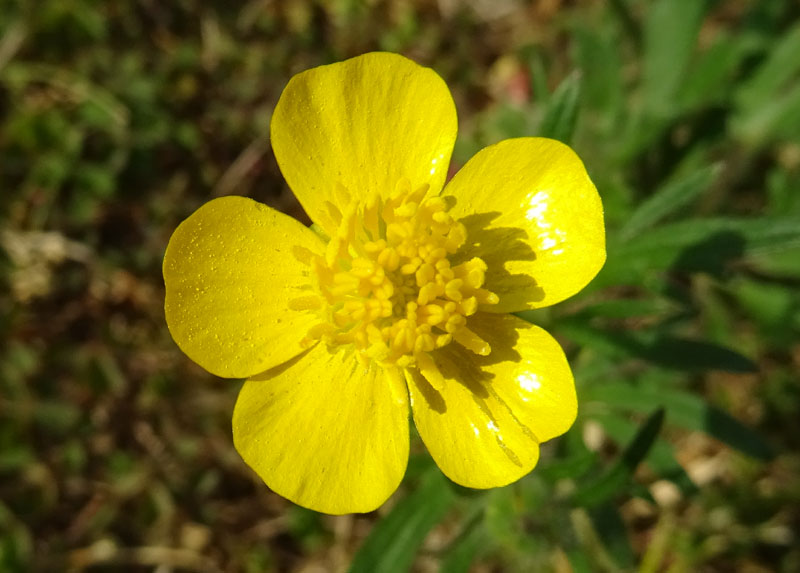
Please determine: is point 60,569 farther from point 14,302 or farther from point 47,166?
point 47,166

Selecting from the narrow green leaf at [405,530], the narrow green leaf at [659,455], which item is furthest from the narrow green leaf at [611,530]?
the narrow green leaf at [405,530]

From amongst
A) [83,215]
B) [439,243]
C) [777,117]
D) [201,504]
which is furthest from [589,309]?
[83,215]

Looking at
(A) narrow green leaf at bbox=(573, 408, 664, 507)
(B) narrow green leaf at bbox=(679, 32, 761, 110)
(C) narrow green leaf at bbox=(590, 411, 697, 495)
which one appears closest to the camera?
(A) narrow green leaf at bbox=(573, 408, 664, 507)

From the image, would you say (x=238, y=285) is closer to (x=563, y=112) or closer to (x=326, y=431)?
(x=326, y=431)

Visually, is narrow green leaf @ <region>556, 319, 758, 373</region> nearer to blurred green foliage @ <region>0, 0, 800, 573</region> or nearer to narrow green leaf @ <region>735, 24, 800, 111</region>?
blurred green foliage @ <region>0, 0, 800, 573</region>

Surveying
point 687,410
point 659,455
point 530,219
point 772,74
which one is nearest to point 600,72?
point 772,74

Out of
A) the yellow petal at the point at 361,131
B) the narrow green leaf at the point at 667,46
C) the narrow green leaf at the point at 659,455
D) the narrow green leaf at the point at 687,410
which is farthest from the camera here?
the narrow green leaf at the point at 667,46

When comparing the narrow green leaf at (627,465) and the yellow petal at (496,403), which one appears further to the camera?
the narrow green leaf at (627,465)

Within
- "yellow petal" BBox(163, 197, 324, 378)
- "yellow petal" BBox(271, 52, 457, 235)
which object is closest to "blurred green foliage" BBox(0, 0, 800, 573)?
"yellow petal" BBox(271, 52, 457, 235)

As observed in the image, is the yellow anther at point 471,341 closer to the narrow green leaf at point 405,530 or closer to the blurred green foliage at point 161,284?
the narrow green leaf at point 405,530

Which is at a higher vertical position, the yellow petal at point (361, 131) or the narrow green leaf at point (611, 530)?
the yellow petal at point (361, 131)
